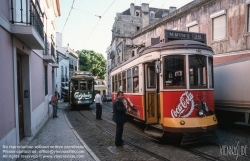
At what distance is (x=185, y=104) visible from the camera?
6602 mm

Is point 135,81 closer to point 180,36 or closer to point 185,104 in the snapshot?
point 180,36

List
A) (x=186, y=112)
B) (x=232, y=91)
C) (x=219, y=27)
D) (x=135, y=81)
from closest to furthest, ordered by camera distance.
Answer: (x=186, y=112)
(x=232, y=91)
(x=135, y=81)
(x=219, y=27)

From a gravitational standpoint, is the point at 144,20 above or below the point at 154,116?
above

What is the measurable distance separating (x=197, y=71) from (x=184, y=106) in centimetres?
123

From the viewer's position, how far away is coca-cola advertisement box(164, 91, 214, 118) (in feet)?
21.6

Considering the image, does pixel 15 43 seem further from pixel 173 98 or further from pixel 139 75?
pixel 173 98

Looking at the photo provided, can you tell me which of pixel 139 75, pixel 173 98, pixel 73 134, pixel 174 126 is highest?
pixel 139 75

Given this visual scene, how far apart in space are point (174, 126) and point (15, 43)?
5303 millimetres

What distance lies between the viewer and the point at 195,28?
→ 16984mm

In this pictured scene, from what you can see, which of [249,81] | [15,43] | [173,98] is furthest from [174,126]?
[15,43]

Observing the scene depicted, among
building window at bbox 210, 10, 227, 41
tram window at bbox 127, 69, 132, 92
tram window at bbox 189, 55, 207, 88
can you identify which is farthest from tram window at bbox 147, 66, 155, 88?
building window at bbox 210, 10, 227, 41

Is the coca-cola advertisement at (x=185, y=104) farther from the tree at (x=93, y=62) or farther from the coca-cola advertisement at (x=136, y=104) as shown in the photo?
the tree at (x=93, y=62)

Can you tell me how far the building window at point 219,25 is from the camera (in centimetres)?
1441

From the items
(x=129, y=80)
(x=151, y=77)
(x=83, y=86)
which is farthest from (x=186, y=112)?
(x=83, y=86)
